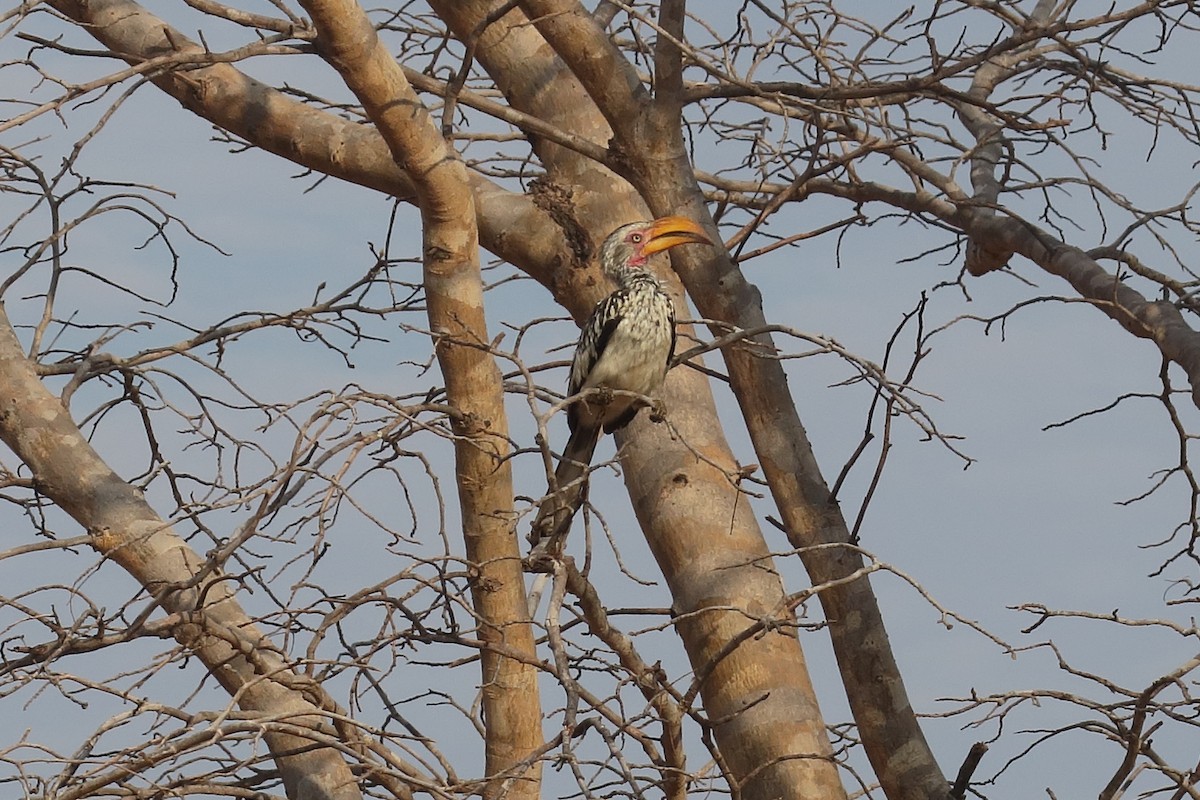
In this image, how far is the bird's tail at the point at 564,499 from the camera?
13.2 feet

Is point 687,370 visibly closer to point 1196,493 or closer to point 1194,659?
point 1196,493

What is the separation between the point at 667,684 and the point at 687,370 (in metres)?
2.25

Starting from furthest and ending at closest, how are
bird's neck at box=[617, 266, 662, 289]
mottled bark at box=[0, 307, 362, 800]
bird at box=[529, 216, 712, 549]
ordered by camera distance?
bird's neck at box=[617, 266, 662, 289] < bird at box=[529, 216, 712, 549] < mottled bark at box=[0, 307, 362, 800]

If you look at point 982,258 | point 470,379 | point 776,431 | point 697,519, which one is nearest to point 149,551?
point 470,379

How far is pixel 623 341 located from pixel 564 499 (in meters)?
0.98

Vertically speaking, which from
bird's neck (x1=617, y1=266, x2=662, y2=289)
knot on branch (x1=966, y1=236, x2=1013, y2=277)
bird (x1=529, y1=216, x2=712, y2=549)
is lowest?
bird (x1=529, y1=216, x2=712, y2=549)

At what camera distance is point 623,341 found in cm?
527

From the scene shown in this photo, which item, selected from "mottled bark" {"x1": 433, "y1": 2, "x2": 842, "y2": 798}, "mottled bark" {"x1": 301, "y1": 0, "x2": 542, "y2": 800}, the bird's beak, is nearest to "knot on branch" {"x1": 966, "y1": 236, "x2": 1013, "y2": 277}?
"mottled bark" {"x1": 433, "y1": 2, "x2": 842, "y2": 798}

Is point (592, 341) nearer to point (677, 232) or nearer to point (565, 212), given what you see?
point (677, 232)

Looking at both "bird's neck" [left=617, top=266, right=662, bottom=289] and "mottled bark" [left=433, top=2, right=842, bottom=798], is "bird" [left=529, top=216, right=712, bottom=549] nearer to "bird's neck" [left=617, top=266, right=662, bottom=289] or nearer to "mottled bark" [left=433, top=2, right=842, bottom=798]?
"bird's neck" [left=617, top=266, right=662, bottom=289]

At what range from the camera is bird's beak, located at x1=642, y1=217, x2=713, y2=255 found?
4984 millimetres

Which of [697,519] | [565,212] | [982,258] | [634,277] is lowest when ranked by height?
[697,519]

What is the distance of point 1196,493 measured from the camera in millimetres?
5270

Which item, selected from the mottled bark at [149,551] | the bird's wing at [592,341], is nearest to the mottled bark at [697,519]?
the bird's wing at [592,341]
